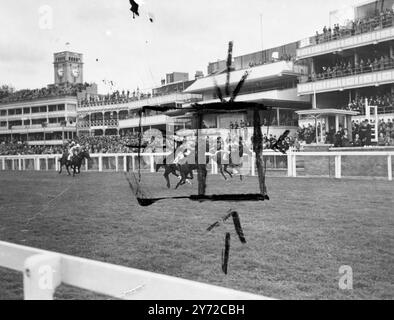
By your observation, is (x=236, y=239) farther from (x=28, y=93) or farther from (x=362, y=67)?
(x=362, y=67)

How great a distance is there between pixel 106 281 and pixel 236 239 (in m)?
4.20

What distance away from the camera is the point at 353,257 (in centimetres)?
506

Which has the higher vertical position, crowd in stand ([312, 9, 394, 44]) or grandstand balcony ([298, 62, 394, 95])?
crowd in stand ([312, 9, 394, 44])

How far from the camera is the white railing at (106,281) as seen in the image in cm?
186

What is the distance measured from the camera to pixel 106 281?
2080mm

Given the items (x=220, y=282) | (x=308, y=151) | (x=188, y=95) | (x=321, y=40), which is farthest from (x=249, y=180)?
(x=321, y=40)

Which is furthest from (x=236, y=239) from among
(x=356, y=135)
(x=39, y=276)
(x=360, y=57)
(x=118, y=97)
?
(x=360, y=57)

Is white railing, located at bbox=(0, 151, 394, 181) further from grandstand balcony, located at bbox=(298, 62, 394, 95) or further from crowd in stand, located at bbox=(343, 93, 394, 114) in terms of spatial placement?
grandstand balcony, located at bbox=(298, 62, 394, 95)

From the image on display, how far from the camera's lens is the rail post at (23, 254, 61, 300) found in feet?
7.10

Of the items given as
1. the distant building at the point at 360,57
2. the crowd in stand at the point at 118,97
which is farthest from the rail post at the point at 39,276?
the distant building at the point at 360,57

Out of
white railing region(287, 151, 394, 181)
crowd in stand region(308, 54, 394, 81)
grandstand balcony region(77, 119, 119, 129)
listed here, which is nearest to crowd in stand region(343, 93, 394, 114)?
crowd in stand region(308, 54, 394, 81)

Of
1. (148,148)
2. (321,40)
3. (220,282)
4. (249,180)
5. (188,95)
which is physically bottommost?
(220,282)
